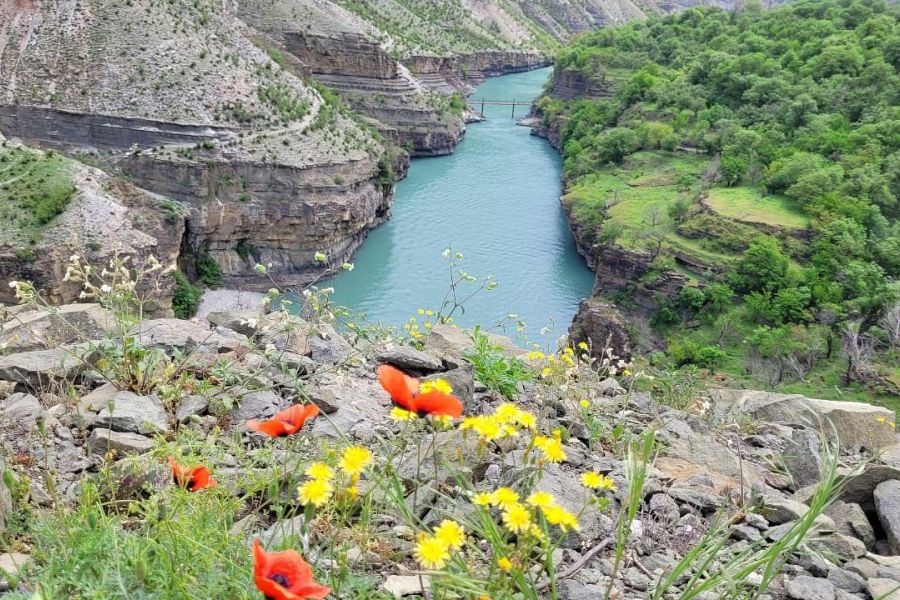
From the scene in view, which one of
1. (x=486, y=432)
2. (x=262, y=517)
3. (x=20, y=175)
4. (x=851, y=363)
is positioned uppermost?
(x=486, y=432)

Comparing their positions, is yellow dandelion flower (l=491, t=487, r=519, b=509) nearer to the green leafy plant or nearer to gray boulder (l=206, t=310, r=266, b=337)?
the green leafy plant

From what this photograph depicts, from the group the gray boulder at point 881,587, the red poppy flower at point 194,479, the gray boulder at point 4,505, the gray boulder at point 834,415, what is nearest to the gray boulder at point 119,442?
the gray boulder at point 4,505

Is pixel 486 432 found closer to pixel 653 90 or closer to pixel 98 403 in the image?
pixel 98 403

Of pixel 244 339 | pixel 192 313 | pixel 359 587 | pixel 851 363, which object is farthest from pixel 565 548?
pixel 192 313

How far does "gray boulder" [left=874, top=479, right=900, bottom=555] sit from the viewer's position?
3539 millimetres

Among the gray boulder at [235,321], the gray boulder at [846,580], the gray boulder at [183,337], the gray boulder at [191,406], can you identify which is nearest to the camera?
the gray boulder at [846,580]

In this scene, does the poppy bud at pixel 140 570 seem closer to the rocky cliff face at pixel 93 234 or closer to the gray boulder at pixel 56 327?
the gray boulder at pixel 56 327

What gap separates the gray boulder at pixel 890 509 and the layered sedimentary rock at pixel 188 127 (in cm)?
2357

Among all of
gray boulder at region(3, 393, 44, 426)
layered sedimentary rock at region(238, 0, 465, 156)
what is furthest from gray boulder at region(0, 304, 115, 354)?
layered sedimentary rock at region(238, 0, 465, 156)

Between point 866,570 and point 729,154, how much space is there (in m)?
31.4

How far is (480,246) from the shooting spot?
30.3 m

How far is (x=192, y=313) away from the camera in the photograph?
74.0 feet

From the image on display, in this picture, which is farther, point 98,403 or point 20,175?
point 20,175

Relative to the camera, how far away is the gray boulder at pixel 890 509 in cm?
354
